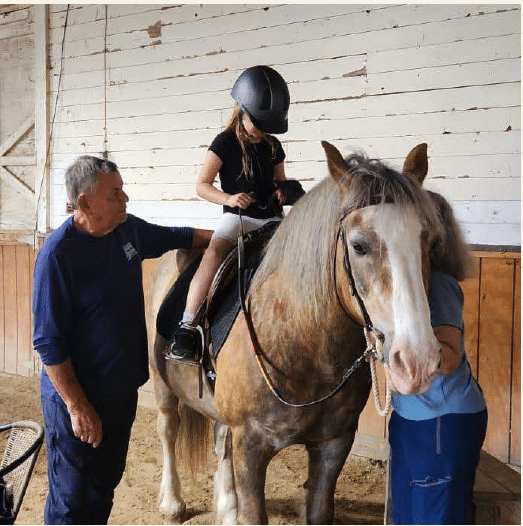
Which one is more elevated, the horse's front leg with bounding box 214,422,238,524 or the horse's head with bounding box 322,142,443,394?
the horse's head with bounding box 322,142,443,394

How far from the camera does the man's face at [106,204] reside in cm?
195

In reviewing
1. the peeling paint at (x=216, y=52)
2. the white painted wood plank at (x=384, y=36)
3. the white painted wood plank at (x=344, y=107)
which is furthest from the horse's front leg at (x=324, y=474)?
the peeling paint at (x=216, y=52)

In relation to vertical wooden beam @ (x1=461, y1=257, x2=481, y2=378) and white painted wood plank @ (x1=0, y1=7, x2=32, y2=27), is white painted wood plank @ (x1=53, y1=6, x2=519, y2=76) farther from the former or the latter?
white painted wood plank @ (x1=0, y1=7, x2=32, y2=27)

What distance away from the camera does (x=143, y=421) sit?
4.42m

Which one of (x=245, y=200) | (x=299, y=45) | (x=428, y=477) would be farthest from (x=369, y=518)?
(x=299, y=45)

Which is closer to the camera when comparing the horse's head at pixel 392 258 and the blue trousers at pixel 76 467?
the horse's head at pixel 392 258

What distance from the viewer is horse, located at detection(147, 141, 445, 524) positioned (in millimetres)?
1394

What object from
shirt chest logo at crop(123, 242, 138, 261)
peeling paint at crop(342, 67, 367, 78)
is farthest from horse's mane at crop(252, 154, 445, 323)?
peeling paint at crop(342, 67, 367, 78)

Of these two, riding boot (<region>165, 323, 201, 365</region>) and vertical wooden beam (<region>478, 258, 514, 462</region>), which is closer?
riding boot (<region>165, 323, 201, 365</region>)

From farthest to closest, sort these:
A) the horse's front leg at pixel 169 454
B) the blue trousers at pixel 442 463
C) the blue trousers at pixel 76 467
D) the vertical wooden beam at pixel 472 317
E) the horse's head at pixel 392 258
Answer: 1. the vertical wooden beam at pixel 472 317
2. the horse's front leg at pixel 169 454
3. the blue trousers at pixel 76 467
4. the blue trousers at pixel 442 463
5. the horse's head at pixel 392 258

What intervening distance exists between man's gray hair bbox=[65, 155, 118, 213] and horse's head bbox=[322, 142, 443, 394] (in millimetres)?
811

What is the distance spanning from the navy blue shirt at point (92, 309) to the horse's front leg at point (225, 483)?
84 centimetres

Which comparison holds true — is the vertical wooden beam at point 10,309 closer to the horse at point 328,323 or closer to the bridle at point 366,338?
the horse at point 328,323

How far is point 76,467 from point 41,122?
4210 mm
